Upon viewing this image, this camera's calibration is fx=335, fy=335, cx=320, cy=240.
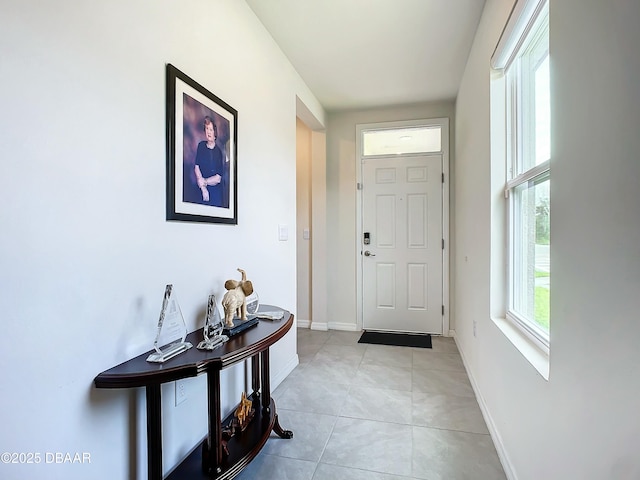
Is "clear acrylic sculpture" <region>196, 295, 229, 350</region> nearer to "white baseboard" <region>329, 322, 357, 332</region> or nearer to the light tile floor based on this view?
the light tile floor

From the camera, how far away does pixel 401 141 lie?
12.7 ft

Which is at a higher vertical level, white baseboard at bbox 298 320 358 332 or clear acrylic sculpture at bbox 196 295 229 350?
clear acrylic sculpture at bbox 196 295 229 350

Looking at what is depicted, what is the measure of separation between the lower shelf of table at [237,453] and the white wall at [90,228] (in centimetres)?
10

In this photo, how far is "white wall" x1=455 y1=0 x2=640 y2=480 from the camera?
702 mm

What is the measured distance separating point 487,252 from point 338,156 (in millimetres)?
2361

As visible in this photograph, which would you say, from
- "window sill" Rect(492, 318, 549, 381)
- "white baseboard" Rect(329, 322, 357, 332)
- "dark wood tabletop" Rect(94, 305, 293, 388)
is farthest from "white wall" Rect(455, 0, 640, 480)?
"white baseboard" Rect(329, 322, 357, 332)

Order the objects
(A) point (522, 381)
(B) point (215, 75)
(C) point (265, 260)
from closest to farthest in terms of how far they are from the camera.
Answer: (A) point (522, 381) < (B) point (215, 75) < (C) point (265, 260)

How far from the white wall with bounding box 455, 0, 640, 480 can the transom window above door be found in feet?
9.08

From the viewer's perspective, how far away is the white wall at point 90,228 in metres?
0.86

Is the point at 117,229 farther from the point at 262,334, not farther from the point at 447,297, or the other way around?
the point at 447,297

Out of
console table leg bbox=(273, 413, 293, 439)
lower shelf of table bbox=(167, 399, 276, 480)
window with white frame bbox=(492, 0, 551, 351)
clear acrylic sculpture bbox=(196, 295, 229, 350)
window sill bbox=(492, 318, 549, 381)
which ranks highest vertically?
window with white frame bbox=(492, 0, 551, 351)

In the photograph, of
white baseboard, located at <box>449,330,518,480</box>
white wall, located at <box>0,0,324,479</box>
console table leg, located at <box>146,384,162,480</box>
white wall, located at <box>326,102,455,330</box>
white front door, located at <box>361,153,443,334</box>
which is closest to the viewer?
white wall, located at <box>0,0,324,479</box>

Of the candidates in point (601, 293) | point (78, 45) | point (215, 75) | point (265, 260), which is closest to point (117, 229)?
point (78, 45)

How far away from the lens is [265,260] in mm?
2340
